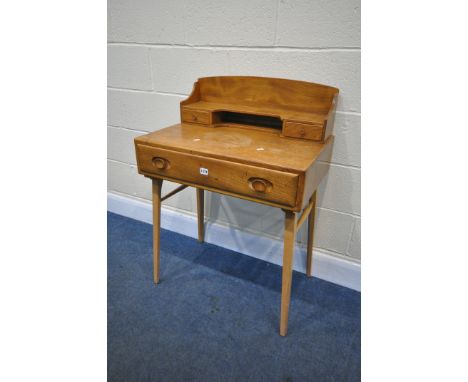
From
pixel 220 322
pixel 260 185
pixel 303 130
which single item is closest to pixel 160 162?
pixel 260 185

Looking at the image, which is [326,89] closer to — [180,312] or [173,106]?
[173,106]

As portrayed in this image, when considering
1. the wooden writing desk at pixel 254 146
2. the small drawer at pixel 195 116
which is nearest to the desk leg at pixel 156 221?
the wooden writing desk at pixel 254 146

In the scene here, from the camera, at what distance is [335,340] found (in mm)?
1171

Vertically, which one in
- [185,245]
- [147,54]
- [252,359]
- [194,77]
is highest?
[147,54]

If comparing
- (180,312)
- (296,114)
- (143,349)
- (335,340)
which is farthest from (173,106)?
(335,340)

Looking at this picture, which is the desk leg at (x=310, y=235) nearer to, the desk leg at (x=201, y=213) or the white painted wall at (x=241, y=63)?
the white painted wall at (x=241, y=63)

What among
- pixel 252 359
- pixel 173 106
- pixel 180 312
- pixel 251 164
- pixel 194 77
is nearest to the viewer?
pixel 251 164

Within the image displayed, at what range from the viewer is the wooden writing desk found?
3.01ft

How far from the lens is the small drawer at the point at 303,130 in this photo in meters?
A: 1.07

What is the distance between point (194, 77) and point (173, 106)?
0.64 ft

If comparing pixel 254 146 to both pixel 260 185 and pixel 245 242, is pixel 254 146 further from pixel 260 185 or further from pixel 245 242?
pixel 245 242

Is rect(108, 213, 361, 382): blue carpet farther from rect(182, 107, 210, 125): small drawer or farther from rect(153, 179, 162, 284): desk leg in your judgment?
rect(182, 107, 210, 125): small drawer

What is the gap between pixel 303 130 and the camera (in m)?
1.08

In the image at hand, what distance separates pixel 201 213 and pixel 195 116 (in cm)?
56
